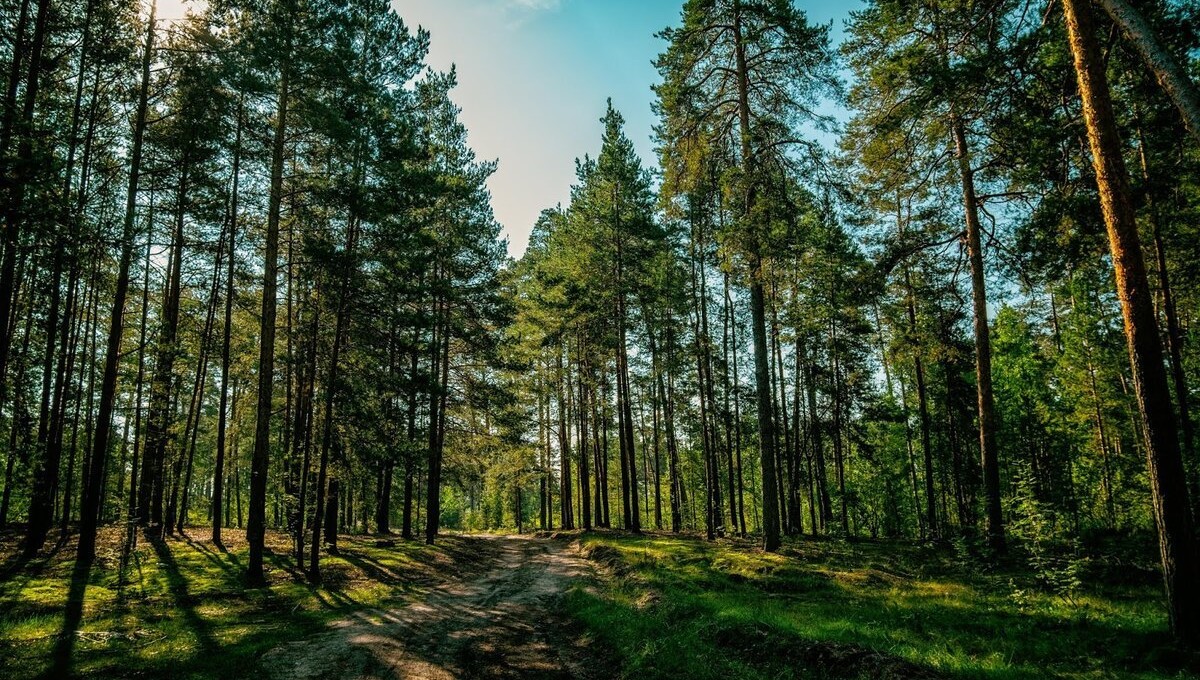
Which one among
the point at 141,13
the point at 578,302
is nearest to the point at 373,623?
the point at 141,13

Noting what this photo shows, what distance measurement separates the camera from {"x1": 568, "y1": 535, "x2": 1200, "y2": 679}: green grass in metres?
5.83

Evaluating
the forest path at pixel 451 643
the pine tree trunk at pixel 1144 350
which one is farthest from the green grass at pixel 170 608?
the pine tree trunk at pixel 1144 350

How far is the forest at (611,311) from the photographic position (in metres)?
7.25

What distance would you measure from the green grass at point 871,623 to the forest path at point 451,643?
848 millimetres

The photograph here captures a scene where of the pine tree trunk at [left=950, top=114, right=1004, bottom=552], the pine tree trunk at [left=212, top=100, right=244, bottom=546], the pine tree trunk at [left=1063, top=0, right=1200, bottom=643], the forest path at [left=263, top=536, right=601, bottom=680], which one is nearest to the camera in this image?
the pine tree trunk at [left=1063, top=0, right=1200, bottom=643]

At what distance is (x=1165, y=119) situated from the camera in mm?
11266

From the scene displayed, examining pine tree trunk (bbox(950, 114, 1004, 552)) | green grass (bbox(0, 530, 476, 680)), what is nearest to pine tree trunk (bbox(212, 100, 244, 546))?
green grass (bbox(0, 530, 476, 680))

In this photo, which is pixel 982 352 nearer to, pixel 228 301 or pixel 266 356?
pixel 266 356

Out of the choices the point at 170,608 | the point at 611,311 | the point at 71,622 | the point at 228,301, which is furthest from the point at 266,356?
the point at 611,311

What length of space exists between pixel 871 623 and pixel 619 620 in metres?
4.19

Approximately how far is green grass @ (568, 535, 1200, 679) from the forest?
0.08 meters

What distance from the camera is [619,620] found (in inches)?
373

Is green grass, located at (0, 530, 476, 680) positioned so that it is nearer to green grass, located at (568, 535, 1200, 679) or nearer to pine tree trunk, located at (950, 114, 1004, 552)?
green grass, located at (568, 535, 1200, 679)

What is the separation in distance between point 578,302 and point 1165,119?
2052 cm
